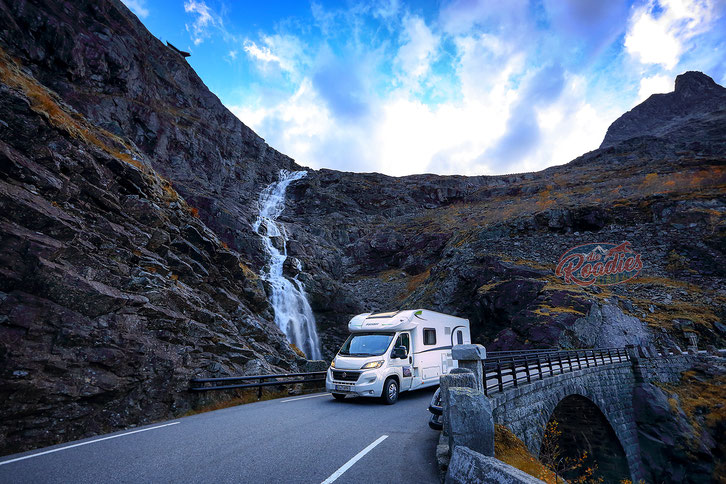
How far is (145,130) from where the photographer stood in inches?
1812

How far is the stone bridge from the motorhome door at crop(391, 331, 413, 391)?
12.4 ft

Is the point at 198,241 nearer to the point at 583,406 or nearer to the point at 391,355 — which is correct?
the point at 391,355

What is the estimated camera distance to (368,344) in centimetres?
1233

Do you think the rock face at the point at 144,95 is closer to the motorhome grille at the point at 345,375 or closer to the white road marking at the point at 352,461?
the motorhome grille at the point at 345,375

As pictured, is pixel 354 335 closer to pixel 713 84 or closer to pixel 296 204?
pixel 296 204

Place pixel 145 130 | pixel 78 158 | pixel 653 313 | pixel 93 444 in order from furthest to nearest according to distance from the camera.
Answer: pixel 145 130 < pixel 653 313 < pixel 78 158 < pixel 93 444

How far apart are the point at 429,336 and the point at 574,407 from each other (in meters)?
9.00

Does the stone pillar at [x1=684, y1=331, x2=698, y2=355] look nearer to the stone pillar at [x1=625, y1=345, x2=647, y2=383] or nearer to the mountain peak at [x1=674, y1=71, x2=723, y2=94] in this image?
the stone pillar at [x1=625, y1=345, x2=647, y2=383]

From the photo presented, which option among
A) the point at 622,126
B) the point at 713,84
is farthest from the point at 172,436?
the point at 713,84

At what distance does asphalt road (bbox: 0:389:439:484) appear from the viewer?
16.3 ft

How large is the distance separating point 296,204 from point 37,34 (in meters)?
41.2

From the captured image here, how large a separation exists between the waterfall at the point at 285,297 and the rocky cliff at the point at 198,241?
184 cm

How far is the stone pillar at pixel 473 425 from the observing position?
15.2 feet

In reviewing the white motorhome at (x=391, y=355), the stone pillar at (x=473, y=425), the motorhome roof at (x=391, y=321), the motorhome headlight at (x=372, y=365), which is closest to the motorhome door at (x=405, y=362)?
the white motorhome at (x=391, y=355)
